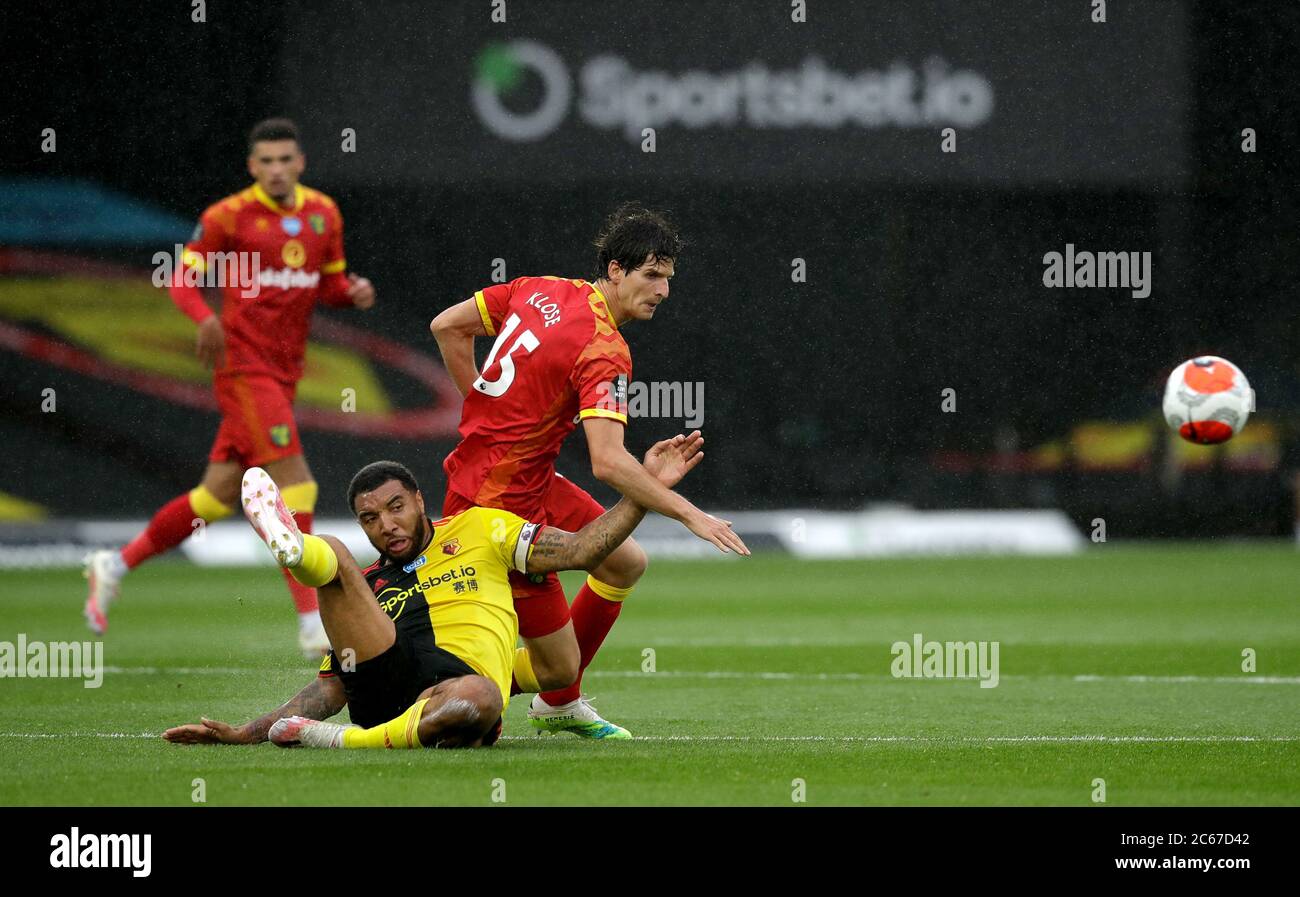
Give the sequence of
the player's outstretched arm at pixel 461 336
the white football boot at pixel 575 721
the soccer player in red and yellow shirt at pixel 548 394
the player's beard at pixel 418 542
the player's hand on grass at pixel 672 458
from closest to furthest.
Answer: the player's hand on grass at pixel 672 458, the player's beard at pixel 418 542, the soccer player in red and yellow shirt at pixel 548 394, the white football boot at pixel 575 721, the player's outstretched arm at pixel 461 336

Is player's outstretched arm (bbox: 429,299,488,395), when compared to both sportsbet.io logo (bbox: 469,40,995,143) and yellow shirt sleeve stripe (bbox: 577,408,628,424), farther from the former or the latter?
sportsbet.io logo (bbox: 469,40,995,143)

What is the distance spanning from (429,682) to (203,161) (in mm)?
14374

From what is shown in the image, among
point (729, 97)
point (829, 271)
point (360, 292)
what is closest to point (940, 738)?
point (360, 292)

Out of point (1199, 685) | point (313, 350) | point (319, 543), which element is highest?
point (313, 350)

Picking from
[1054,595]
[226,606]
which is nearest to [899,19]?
[1054,595]

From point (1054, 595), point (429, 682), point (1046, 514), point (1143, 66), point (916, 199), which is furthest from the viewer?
point (916, 199)

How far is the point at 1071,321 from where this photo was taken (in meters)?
22.6

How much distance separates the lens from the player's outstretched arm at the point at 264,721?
6.23 m

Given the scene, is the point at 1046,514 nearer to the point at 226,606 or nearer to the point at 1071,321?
the point at 1071,321

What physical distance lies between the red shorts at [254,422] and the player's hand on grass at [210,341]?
417 mm

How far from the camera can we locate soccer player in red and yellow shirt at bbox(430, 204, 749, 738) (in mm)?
6523
